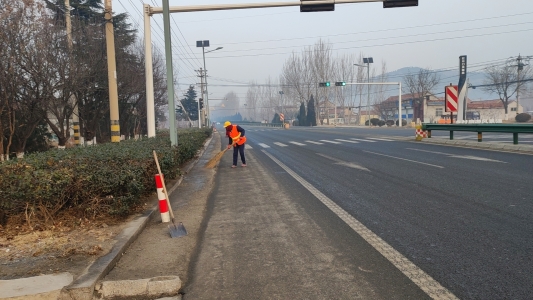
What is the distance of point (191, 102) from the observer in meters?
76.5

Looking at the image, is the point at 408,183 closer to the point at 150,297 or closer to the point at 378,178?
the point at 378,178

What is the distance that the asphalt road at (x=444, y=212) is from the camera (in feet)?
14.2

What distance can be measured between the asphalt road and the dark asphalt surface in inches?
0.4

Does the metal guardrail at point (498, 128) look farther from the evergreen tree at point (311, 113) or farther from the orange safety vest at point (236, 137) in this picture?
the evergreen tree at point (311, 113)

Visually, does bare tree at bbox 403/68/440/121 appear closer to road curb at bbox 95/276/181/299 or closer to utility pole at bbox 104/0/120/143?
utility pole at bbox 104/0/120/143

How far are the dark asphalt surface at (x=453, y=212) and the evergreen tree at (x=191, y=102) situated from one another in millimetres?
63934

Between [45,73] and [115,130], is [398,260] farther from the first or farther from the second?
[45,73]

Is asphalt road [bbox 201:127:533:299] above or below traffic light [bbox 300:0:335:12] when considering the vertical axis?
below

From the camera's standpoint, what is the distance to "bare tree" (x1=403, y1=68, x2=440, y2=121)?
215 feet

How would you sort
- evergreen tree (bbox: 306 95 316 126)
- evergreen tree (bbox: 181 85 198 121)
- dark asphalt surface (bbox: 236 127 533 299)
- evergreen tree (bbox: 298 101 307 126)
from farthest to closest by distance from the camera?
evergreen tree (bbox: 298 101 307 126) < evergreen tree (bbox: 306 95 316 126) < evergreen tree (bbox: 181 85 198 121) < dark asphalt surface (bbox: 236 127 533 299)

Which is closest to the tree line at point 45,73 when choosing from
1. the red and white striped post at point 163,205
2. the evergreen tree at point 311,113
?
the red and white striped post at point 163,205

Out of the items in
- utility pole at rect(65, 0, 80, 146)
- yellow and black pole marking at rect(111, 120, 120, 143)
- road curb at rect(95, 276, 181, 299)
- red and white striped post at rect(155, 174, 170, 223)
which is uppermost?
utility pole at rect(65, 0, 80, 146)

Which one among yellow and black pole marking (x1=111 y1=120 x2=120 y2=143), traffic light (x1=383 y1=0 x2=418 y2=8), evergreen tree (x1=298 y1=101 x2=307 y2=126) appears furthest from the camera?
evergreen tree (x1=298 y1=101 x2=307 y2=126)

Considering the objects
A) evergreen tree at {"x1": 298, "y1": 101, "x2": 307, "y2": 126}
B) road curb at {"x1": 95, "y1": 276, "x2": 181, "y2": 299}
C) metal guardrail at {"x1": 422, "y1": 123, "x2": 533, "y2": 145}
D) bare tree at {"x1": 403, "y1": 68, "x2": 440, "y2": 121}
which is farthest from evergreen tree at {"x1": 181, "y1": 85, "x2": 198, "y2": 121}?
road curb at {"x1": 95, "y1": 276, "x2": 181, "y2": 299}
